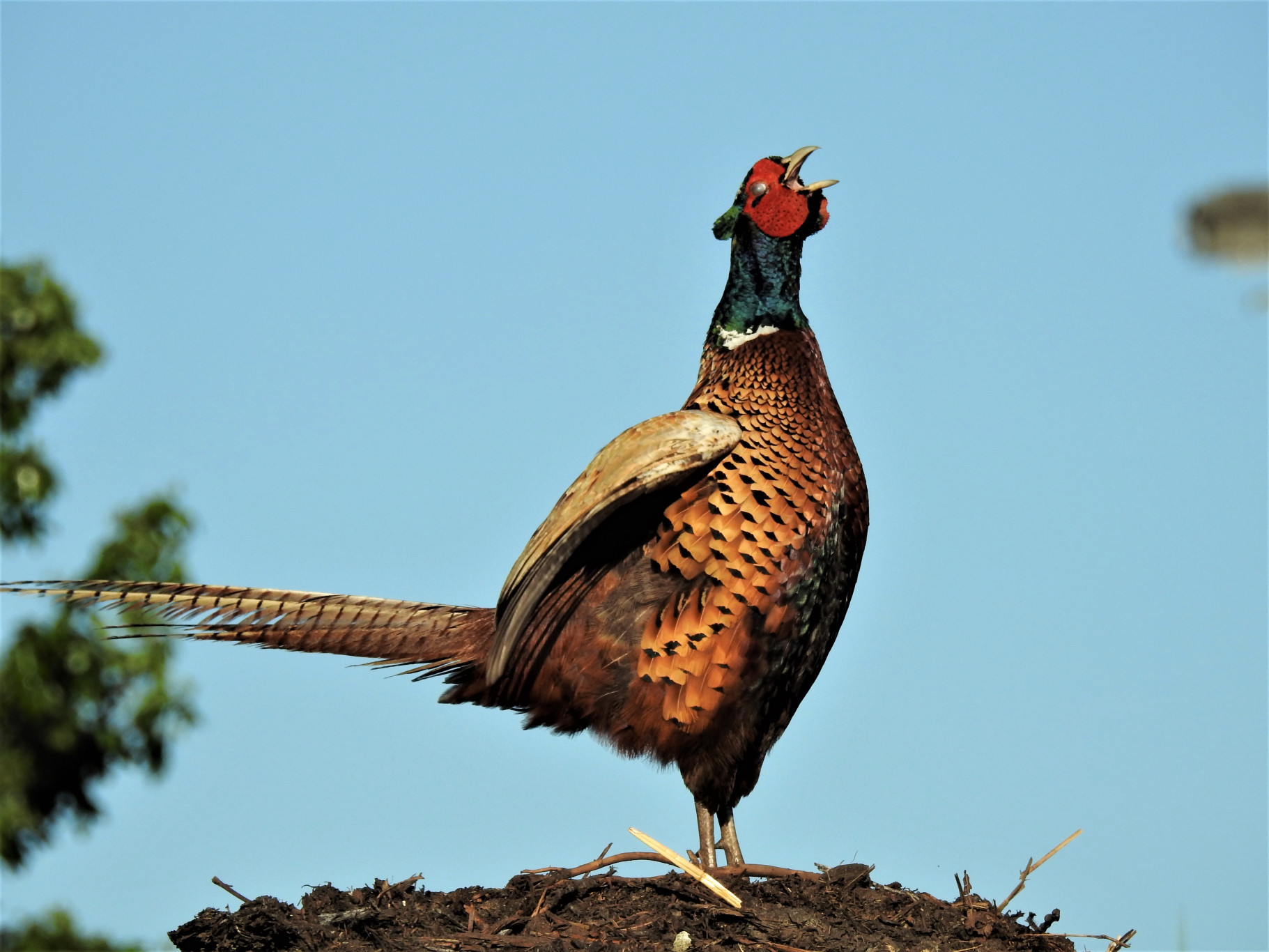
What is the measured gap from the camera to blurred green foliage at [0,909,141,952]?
9164mm

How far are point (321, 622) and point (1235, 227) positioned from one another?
421cm

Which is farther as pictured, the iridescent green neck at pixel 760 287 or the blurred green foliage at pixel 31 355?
the blurred green foliage at pixel 31 355

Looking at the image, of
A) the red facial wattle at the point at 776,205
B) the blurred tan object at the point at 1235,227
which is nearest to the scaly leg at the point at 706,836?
the red facial wattle at the point at 776,205

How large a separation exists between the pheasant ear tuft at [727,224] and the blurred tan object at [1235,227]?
167 inches

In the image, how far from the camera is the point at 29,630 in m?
9.34

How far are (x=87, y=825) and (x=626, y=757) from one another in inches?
283

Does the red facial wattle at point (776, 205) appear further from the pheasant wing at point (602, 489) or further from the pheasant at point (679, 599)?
the pheasant wing at point (602, 489)

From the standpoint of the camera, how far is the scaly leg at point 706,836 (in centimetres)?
425

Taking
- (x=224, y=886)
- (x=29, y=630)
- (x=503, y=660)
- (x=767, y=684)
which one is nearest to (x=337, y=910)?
(x=224, y=886)

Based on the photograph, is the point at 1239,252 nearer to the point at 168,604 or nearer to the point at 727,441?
the point at 727,441

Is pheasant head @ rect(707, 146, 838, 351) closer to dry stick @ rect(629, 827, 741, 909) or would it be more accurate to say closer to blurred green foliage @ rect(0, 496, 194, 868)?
dry stick @ rect(629, 827, 741, 909)

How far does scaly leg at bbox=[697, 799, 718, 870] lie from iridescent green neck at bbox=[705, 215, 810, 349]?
5.65ft

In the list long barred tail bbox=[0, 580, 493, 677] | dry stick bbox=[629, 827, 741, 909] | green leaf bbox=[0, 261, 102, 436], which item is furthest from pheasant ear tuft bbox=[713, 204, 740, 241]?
green leaf bbox=[0, 261, 102, 436]

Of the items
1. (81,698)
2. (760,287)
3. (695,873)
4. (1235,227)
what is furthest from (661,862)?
(81,698)
